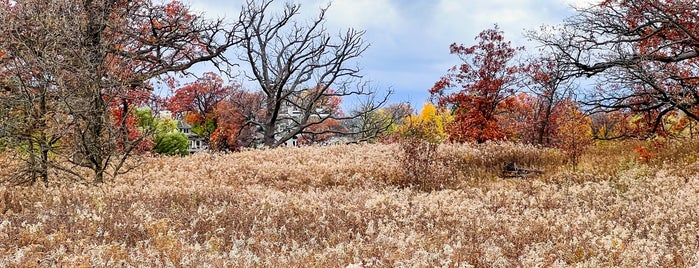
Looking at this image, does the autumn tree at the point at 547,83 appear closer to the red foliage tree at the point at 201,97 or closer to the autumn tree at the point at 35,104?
the autumn tree at the point at 35,104

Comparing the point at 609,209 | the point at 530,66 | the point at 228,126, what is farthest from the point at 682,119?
the point at 228,126

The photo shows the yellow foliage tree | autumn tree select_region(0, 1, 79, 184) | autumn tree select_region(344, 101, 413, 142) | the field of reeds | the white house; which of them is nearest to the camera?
the field of reeds

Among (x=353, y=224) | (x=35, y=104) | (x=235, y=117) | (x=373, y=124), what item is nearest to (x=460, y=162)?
(x=353, y=224)

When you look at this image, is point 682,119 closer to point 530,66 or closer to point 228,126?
point 530,66

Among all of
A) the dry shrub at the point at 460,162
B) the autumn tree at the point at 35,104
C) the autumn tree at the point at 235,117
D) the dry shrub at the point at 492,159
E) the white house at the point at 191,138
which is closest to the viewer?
the autumn tree at the point at 35,104

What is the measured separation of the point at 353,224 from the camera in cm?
739

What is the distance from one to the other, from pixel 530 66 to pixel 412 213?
25.0 meters

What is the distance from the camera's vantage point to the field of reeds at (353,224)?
4949mm

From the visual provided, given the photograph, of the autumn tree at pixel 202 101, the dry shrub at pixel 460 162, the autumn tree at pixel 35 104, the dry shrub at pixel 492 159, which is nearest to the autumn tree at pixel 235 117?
the autumn tree at pixel 202 101

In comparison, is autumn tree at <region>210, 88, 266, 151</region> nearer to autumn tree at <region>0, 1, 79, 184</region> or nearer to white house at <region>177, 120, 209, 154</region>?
white house at <region>177, 120, 209, 154</region>

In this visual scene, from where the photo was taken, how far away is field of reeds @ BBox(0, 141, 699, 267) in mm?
4949

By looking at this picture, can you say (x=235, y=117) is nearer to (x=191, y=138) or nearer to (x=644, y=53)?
(x=191, y=138)

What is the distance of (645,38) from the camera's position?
68.9 ft

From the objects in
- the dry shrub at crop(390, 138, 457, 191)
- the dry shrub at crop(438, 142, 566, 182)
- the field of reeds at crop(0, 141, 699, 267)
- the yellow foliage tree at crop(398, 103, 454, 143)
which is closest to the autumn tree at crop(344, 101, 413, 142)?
the yellow foliage tree at crop(398, 103, 454, 143)
